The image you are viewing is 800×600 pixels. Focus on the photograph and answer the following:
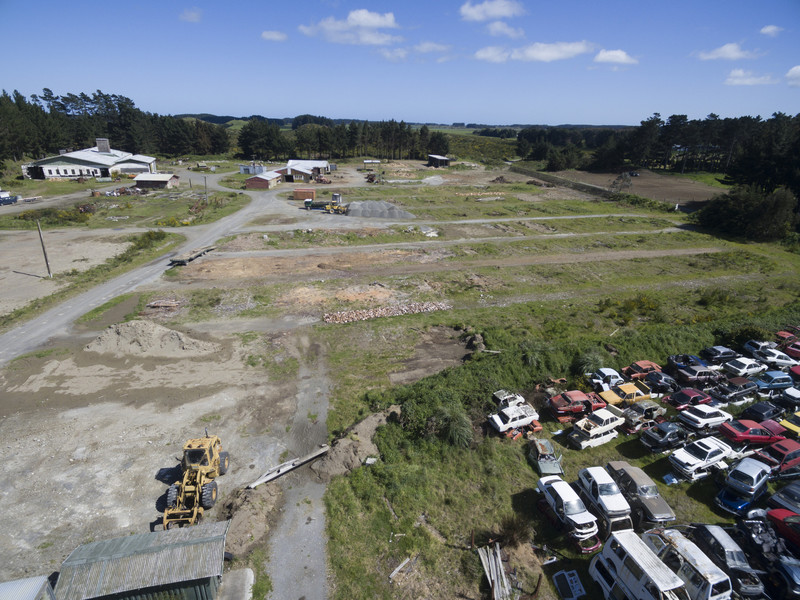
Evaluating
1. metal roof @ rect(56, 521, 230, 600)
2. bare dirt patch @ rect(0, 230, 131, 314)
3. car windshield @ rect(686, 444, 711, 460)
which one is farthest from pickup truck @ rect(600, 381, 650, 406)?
bare dirt patch @ rect(0, 230, 131, 314)

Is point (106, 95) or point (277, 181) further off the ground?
point (106, 95)

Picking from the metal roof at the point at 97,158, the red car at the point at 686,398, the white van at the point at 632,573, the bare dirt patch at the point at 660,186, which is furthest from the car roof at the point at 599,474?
the metal roof at the point at 97,158

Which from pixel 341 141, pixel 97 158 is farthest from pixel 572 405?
pixel 341 141

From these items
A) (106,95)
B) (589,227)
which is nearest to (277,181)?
(589,227)

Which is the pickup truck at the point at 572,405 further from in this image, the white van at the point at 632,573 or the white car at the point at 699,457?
the white van at the point at 632,573

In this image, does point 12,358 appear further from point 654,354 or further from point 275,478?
point 654,354
